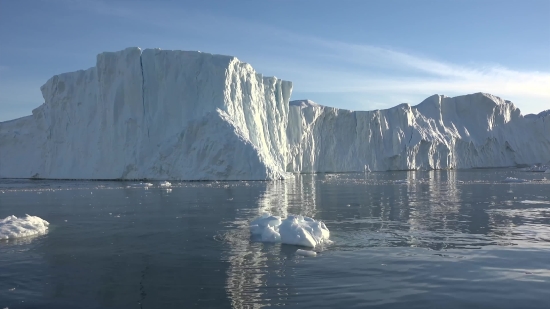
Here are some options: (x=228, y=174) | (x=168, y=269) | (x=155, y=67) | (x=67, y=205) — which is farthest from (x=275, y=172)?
(x=168, y=269)

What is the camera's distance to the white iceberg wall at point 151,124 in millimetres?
29766

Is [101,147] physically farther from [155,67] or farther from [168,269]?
[168,269]

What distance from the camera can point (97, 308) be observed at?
5266mm

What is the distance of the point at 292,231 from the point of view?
29.0 feet

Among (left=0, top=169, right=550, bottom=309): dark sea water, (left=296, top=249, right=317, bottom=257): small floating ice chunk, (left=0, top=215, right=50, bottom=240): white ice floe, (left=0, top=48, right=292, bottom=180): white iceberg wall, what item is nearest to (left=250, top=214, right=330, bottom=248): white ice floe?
(left=0, top=169, right=550, bottom=309): dark sea water

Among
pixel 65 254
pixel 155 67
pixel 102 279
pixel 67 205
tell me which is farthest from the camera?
pixel 155 67

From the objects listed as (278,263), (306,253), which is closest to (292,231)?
(306,253)

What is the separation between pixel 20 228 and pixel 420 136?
46.0 metres

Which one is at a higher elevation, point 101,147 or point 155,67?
point 155,67

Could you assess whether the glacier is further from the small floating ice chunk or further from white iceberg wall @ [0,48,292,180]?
the small floating ice chunk

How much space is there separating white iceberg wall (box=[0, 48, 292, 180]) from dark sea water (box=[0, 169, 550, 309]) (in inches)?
657

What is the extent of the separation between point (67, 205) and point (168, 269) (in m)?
10.4

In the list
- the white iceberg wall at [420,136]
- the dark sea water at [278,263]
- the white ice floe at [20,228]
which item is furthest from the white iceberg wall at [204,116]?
the white ice floe at [20,228]

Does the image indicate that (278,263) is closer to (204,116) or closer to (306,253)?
(306,253)
